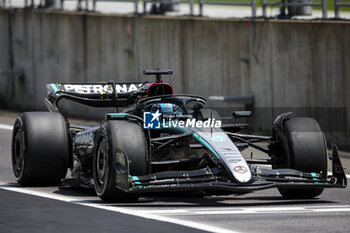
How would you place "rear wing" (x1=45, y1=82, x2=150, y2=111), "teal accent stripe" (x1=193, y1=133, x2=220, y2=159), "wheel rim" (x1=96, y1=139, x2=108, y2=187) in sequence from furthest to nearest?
"rear wing" (x1=45, y1=82, x2=150, y2=111), "wheel rim" (x1=96, y1=139, x2=108, y2=187), "teal accent stripe" (x1=193, y1=133, x2=220, y2=159)

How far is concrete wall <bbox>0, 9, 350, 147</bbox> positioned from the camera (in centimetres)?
1847

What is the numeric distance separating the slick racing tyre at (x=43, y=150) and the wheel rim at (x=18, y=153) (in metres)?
0.02

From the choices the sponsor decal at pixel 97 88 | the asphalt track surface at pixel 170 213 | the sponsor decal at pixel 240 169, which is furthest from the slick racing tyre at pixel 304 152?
the sponsor decal at pixel 97 88

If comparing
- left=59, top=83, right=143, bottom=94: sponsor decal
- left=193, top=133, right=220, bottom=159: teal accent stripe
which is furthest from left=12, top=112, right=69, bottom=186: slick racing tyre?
left=193, top=133, right=220, bottom=159: teal accent stripe

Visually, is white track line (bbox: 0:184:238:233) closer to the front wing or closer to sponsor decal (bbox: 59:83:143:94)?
the front wing

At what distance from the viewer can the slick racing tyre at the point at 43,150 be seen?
1265 cm

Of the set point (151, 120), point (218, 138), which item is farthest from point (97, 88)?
point (218, 138)

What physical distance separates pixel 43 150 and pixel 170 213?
277cm

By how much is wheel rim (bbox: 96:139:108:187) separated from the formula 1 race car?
0.01m

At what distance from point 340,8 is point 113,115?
841cm

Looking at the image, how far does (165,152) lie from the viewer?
12023 mm

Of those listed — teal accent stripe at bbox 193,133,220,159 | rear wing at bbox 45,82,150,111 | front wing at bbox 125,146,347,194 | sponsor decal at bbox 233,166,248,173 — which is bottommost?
front wing at bbox 125,146,347,194

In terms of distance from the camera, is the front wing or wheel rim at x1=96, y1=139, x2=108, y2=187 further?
wheel rim at x1=96, y1=139, x2=108, y2=187

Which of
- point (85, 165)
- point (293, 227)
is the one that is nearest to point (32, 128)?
point (85, 165)
